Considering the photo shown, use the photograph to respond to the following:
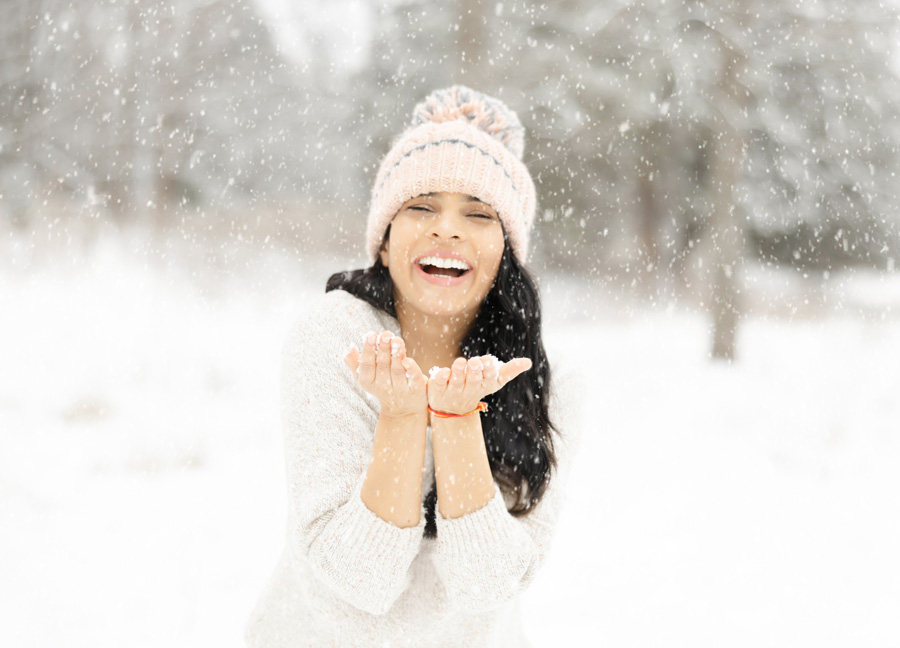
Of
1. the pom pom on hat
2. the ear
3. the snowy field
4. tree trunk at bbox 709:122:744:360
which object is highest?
tree trunk at bbox 709:122:744:360

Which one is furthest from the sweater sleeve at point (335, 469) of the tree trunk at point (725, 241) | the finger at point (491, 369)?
the tree trunk at point (725, 241)

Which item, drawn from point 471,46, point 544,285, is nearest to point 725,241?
point 471,46

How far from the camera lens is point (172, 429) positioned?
5062 millimetres

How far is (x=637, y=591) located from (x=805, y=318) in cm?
975

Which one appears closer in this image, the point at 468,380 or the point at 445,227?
the point at 468,380

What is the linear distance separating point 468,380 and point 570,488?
12.8 feet

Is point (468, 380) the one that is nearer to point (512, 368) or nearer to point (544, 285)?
point (512, 368)

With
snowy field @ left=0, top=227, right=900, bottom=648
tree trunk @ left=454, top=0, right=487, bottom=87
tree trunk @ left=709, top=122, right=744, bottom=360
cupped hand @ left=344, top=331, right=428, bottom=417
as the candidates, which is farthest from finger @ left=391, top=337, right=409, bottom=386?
tree trunk @ left=709, top=122, right=744, bottom=360

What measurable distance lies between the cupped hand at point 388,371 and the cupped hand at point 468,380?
0.10ft

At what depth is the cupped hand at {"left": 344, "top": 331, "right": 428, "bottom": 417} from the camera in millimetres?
1109

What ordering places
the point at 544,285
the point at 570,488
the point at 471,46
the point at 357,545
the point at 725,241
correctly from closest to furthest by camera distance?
the point at 357,545
the point at 570,488
the point at 471,46
the point at 725,241
the point at 544,285

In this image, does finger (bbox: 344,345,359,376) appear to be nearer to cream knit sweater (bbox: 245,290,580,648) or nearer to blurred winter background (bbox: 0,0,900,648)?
cream knit sweater (bbox: 245,290,580,648)

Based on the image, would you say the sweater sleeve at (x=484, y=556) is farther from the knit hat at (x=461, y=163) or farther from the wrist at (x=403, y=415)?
the knit hat at (x=461, y=163)

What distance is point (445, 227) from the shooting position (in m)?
1.55
